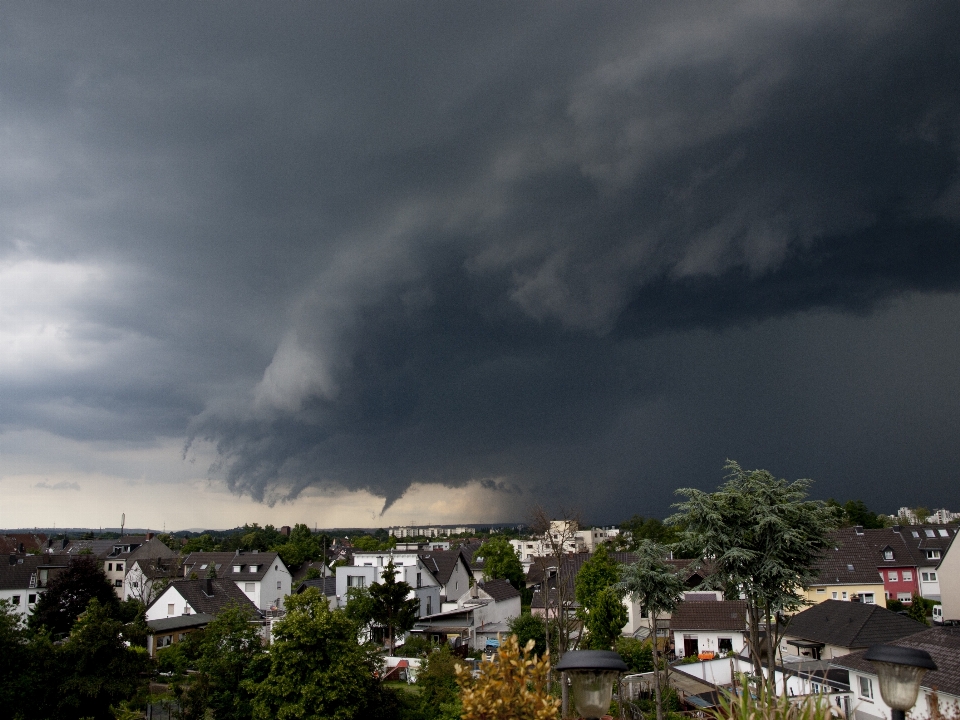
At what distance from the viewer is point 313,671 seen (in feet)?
86.9

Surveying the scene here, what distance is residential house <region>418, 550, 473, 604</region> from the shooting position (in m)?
74.2

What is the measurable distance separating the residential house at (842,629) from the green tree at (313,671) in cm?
A: 2264

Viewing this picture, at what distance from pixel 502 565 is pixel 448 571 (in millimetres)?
9273

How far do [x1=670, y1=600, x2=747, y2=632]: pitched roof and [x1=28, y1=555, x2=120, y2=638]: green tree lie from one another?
1717 inches

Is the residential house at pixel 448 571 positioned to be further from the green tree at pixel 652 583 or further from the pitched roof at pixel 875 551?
the green tree at pixel 652 583

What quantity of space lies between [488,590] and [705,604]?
25.2m

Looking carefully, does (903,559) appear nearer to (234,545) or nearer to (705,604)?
(705,604)

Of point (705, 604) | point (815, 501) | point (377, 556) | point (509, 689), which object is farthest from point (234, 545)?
point (509, 689)

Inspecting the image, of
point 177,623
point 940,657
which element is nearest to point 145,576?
point 177,623

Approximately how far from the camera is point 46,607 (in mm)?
53062

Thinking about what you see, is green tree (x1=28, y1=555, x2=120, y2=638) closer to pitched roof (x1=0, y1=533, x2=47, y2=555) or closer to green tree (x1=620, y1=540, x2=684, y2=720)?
green tree (x1=620, y1=540, x2=684, y2=720)

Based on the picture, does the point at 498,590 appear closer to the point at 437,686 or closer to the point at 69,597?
the point at 437,686

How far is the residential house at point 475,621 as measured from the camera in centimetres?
5378

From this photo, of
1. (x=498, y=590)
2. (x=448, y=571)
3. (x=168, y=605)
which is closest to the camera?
(x=168, y=605)
